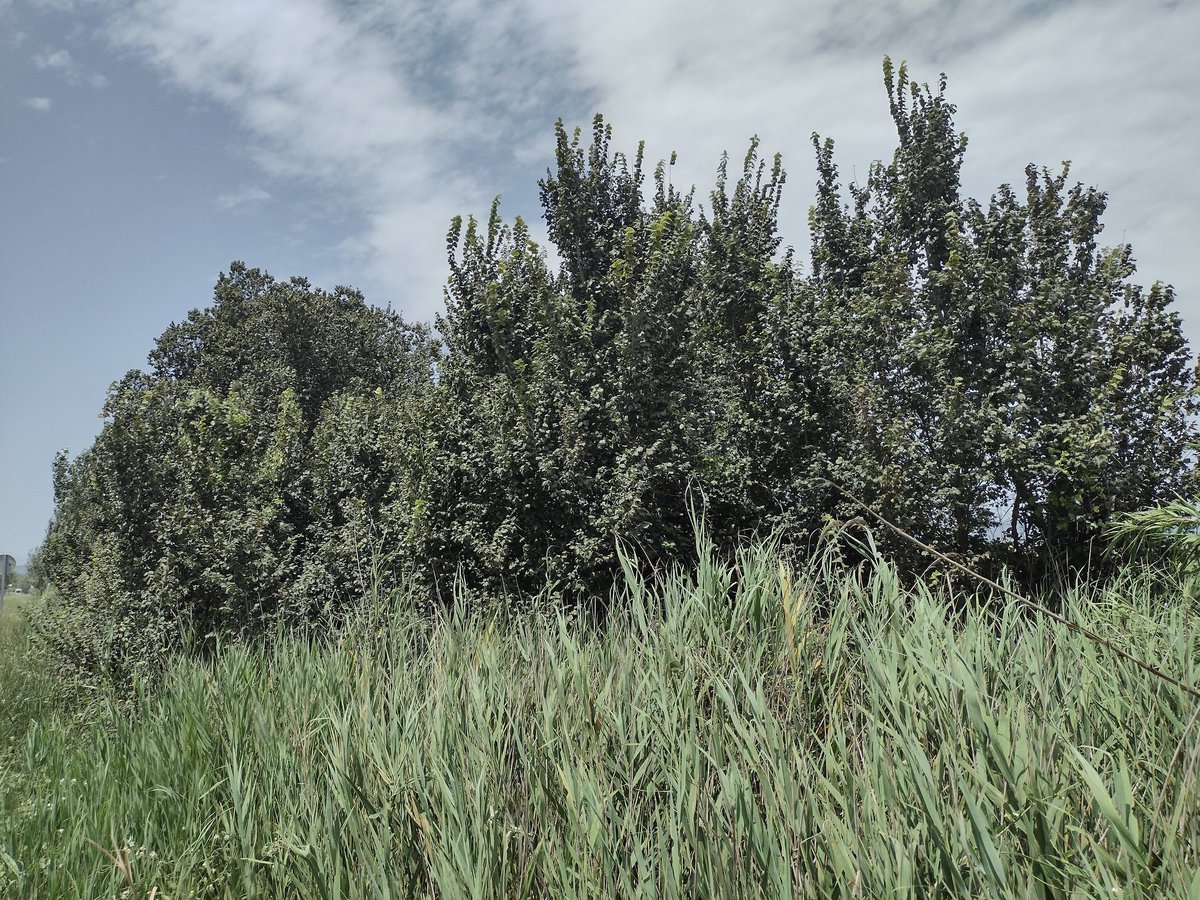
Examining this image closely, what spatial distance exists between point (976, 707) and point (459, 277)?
751 cm

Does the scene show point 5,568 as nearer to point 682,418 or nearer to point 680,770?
point 682,418

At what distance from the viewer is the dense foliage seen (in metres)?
7.76

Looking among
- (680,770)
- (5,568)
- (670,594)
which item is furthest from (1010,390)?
(5,568)

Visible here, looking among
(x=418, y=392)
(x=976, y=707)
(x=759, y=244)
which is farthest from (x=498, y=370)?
(x=976, y=707)

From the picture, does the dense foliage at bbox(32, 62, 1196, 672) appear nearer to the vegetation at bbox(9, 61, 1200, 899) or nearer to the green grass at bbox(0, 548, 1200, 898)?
the vegetation at bbox(9, 61, 1200, 899)

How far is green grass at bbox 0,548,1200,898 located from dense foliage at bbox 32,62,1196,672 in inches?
101

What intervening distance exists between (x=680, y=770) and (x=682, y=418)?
17.3 ft

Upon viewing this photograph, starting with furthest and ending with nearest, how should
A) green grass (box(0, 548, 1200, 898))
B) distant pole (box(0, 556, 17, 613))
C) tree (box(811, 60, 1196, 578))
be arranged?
distant pole (box(0, 556, 17, 613)), tree (box(811, 60, 1196, 578)), green grass (box(0, 548, 1200, 898))

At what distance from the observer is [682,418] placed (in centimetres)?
782

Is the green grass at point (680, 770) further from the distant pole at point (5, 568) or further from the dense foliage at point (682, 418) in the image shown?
the distant pole at point (5, 568)

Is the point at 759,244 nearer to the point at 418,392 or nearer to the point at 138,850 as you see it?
the point at 418,392

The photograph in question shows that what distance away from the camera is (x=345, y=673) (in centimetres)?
455

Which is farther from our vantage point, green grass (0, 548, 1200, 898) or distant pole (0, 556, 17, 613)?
distant pole (0, 556, 17, 613)

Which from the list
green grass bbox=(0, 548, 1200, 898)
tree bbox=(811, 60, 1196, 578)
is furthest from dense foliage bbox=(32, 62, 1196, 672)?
green grass bbox=(0, 548, 1200, 898)
